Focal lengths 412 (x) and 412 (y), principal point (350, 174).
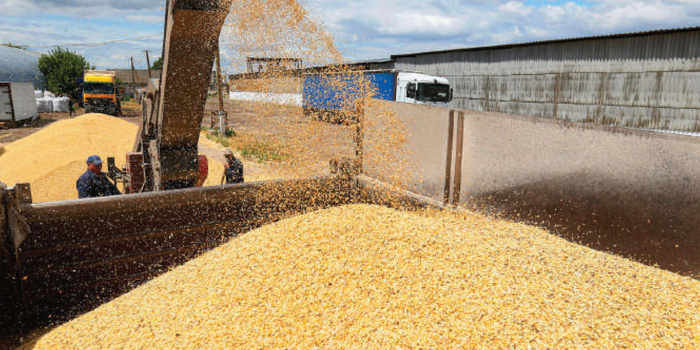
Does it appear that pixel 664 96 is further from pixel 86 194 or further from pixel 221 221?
pixel 86 194

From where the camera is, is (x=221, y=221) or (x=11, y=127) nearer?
(x=221, y=221)

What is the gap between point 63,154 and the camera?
973 centimetres

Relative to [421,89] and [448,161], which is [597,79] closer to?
[421,89]

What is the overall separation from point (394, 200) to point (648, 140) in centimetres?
236

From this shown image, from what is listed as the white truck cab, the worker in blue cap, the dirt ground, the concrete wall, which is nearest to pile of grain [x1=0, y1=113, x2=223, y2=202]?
the worker in blue cap

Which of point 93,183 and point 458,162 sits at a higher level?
point 458,162

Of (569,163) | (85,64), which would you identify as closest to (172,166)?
(569,163)

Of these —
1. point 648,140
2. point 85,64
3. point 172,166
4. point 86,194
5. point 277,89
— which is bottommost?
point 86,194

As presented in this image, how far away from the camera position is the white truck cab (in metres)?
17.7

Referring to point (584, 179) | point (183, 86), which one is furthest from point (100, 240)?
point (584, 179)

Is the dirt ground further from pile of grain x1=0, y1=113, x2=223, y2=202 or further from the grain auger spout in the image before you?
pile of grain x1=0, y1=113, x2=223, y2=202

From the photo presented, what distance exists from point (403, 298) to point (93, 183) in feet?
16.1

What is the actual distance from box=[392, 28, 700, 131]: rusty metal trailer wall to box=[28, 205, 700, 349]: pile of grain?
1317 cm

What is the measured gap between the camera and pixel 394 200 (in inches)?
178
